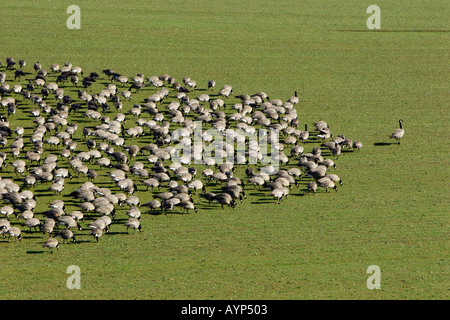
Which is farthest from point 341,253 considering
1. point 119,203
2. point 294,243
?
point 119,203

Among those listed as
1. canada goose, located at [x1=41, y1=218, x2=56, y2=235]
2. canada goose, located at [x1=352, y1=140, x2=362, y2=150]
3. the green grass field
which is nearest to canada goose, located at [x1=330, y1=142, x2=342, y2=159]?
the green grass field

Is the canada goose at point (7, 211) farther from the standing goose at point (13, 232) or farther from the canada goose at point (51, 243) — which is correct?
the canada goose at point (51, 243)

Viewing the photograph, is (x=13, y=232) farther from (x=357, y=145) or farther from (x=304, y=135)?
(x=357, y=145)

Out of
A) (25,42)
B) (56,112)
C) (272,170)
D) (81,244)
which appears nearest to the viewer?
→ (81,244)

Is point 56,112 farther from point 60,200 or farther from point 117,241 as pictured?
point 117,241

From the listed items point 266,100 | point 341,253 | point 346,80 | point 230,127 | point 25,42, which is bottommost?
point 341,253

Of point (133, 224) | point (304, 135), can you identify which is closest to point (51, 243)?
point (133, 224)
